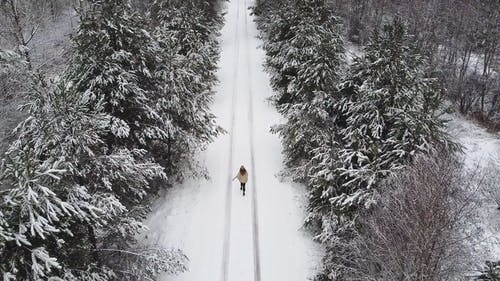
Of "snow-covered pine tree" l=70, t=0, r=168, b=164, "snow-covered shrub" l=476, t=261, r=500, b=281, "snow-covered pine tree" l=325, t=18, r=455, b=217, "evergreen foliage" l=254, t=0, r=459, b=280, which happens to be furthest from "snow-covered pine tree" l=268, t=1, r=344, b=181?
"snow-covered shrub" l=476, t=261, r=500, b=281

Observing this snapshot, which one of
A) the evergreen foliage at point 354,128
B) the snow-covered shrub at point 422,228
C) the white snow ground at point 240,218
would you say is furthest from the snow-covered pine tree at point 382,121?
the white snow ground at point 240,218

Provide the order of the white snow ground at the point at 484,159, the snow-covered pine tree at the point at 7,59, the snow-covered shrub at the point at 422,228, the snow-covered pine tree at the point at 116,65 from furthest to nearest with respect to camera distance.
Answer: the snow-covered pine tree at the point at 7,59
the white snow ground at the point at 484,159
the snow-covered pine tree at the point at 116,65
the snow-covered shrub at the point at 422,228

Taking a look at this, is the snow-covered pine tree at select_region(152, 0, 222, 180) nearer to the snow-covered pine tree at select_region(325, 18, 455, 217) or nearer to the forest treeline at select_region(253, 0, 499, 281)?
the forest treeline at select_region(253, 0, 499, 281)

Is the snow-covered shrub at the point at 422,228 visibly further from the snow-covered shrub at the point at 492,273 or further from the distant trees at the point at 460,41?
the distant trees at the point at 460,41

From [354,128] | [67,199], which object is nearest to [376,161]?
[354,128]

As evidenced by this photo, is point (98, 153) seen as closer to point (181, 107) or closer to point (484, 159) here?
point (181, 107)

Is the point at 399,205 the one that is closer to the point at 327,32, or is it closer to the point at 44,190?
the point at 44,190

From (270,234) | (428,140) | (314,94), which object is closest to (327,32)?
(314,94)
